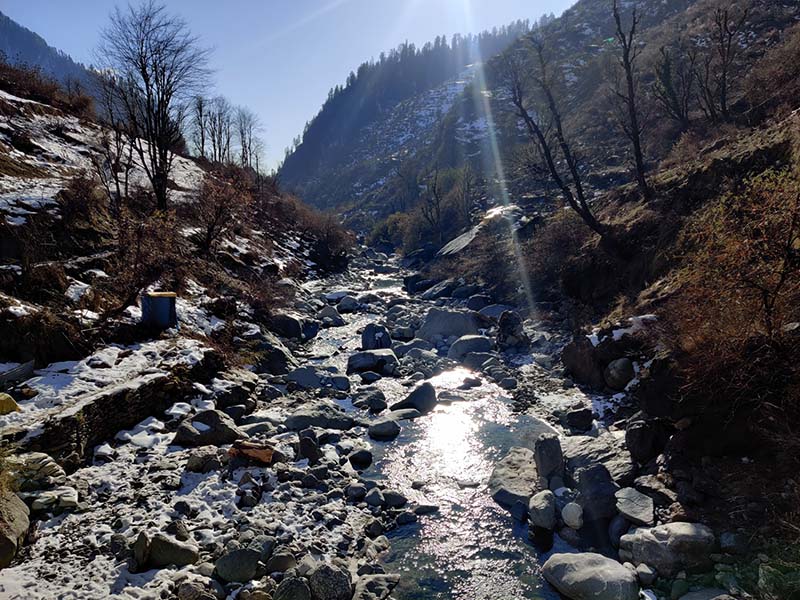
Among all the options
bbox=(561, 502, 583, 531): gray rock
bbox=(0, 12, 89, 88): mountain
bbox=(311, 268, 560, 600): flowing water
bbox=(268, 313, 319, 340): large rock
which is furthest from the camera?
bbox=(0, 12, 89, 88): mountain

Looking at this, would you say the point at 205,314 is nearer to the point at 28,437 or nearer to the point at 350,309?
the point at 28,437

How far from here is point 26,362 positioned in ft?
25.7

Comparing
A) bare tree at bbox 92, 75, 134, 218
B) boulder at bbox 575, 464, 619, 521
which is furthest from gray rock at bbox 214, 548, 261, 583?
bare tree at bbox 92, 75, 134, 218

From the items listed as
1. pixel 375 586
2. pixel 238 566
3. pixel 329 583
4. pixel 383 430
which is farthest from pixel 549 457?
pixel 238 566

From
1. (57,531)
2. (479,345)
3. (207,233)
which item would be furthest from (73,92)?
(57,531)

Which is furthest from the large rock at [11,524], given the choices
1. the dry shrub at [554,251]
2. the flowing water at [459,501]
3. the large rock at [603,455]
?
the dry shrub at [554,251]

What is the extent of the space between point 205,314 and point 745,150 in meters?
16.9

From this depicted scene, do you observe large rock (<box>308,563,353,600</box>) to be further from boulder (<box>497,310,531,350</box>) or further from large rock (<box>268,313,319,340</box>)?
large rock (<box>268,313,319,340</box>)

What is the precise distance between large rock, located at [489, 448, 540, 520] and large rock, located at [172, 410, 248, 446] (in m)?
4.77

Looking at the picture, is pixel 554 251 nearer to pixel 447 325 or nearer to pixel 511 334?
pixel 511 334

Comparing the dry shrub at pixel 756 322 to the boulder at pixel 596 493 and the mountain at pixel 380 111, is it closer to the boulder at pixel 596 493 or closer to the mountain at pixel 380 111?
the boulder at pixel 596 493

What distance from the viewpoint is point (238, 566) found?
531cm

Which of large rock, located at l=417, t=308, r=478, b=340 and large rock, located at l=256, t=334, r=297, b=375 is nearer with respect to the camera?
large rock, located at l=256, t=334, r=297, b=375

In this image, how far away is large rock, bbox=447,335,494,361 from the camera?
15.2m
